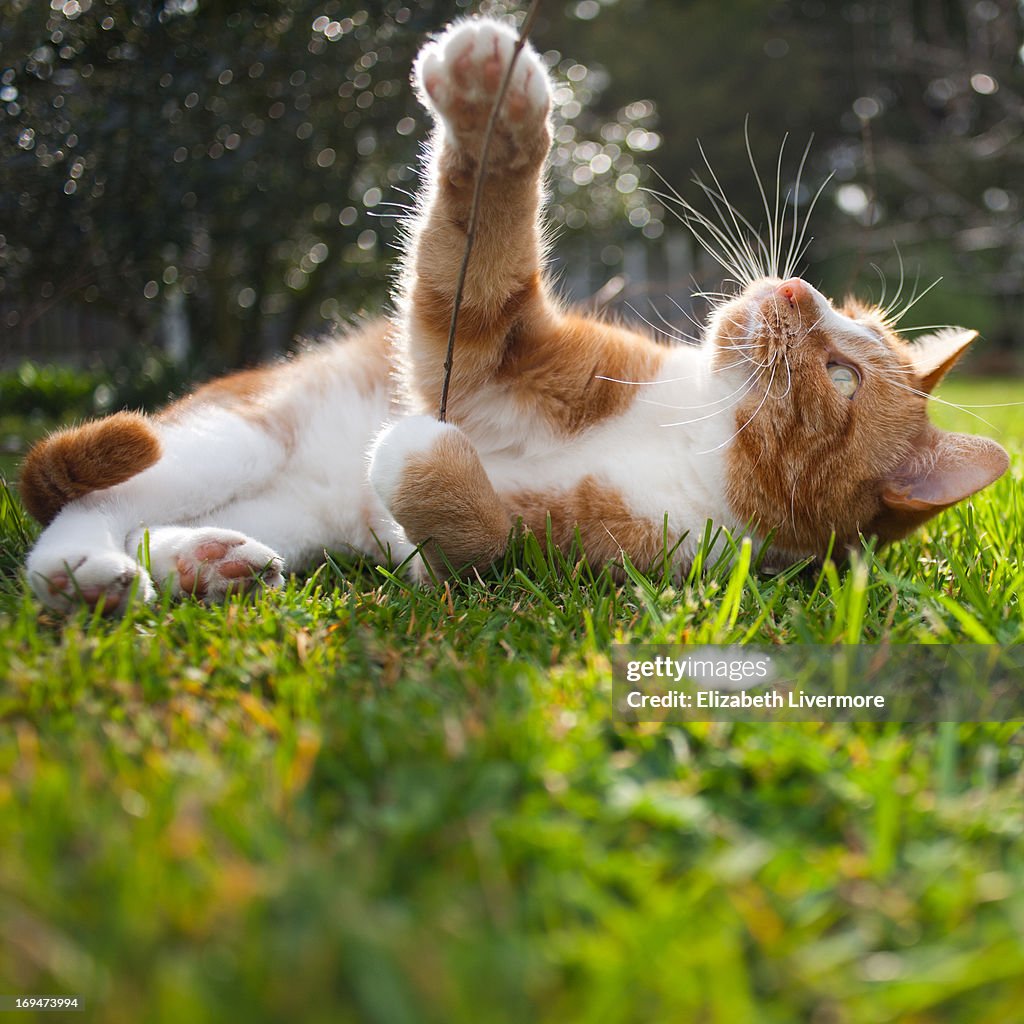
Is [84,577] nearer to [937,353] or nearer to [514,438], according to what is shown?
[514,438]

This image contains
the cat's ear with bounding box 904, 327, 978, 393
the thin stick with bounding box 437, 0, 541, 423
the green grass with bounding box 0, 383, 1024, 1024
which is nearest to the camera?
the green grass with bounding box 0, 383, 1024, 1024

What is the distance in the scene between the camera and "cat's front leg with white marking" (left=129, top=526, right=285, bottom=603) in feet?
5.19

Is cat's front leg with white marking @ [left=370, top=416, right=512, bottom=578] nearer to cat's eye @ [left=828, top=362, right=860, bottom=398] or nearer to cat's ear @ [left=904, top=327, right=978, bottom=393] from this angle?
cat's eye @ [left=828, top=362, right=860, bottom=398]

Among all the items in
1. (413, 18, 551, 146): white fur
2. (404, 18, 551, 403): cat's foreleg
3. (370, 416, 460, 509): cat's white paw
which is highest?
(413, 18, 551, 146): white fur

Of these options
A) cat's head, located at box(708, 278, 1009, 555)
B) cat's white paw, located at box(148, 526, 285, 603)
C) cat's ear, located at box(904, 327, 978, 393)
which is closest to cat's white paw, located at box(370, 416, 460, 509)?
cat's white paw, located at box(148, 526, 285, 603)

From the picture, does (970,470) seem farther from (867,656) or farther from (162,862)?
(162,862)

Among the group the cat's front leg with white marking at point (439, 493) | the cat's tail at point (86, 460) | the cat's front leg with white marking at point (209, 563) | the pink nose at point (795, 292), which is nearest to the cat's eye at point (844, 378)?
the pink nose at point (795, 292)

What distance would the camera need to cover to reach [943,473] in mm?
1916

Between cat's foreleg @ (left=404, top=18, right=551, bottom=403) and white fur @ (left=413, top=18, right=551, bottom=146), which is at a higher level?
white fur @ (left=413, top=18, right=551, bottom=146)

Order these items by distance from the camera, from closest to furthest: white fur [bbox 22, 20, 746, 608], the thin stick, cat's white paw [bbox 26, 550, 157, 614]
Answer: the thin stick
cat's white paw [bbox 26, 550, 157, 614]
white fur [bbox 22, 20, 746, 608]

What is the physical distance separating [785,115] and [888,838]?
A: 16451mm

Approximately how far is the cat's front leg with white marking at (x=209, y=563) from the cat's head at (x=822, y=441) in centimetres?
101

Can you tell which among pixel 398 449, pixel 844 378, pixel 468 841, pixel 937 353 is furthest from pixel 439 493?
pixel 937 353

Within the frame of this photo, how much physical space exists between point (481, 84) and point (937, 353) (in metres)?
1.38
